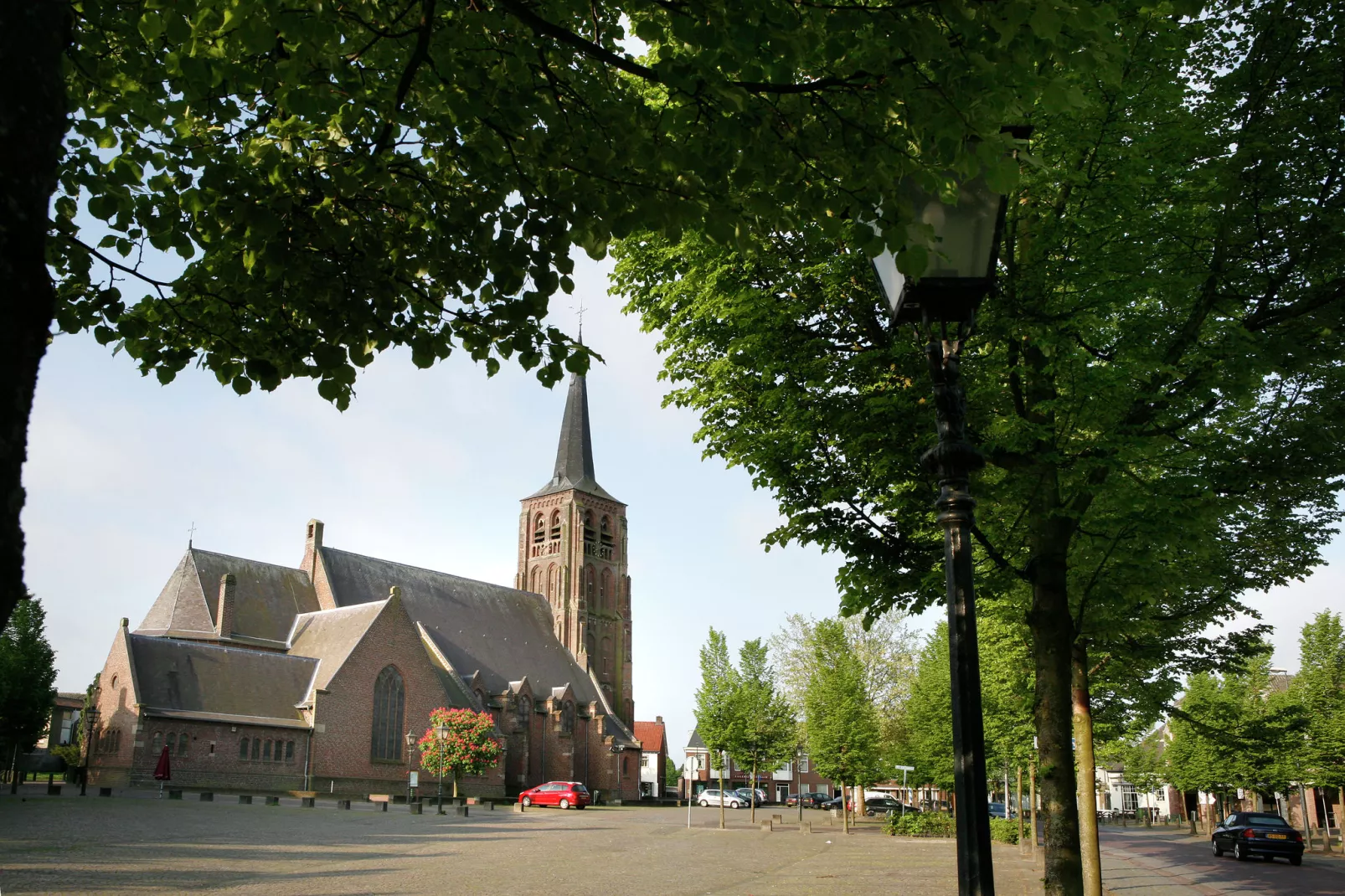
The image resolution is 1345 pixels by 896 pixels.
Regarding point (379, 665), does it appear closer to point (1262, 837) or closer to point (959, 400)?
point (1262, 837)

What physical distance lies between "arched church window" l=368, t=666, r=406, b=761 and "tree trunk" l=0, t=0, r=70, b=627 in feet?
178

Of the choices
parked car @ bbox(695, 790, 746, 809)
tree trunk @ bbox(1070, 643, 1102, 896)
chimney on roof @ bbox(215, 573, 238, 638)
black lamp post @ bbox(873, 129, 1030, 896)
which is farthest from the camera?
parked car @ bbox(695, 790, 746, 809)

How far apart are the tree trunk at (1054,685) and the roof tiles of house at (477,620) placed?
5635cm

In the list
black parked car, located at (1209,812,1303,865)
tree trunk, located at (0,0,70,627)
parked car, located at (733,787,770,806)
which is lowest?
parked car, located at (733,787,770,806)

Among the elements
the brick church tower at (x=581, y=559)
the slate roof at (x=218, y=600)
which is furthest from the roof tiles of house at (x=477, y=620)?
the slate roof at (x=218, y=600)

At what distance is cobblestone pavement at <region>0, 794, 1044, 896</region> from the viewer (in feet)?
42.7

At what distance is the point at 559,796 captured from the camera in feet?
179

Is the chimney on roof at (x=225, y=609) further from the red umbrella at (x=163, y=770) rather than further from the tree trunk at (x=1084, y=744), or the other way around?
the tree trunk at (x=1084, y=744)

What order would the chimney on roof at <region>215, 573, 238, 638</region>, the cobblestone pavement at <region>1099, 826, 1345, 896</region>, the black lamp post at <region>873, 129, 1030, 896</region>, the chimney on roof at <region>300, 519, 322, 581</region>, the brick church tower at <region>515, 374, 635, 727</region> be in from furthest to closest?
1. the brick church tower at <region>515, 374, 635, 727</region>
2. the chimney on roof at <region>300, 519, 322, 581</region>
3. the chimney on roof at <region>215, 573, 238, 638</region>
4. the cobblestone pavement at <region>1099, 826, 1345, 896</region>
5. the black lamp post at <region>873, 129, 1030, 896</region>

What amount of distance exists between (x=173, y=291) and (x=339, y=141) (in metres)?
1.67

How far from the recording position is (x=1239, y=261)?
9547 mm

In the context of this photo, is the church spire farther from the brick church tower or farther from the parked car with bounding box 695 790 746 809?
the parked car with bounding box 695 790 746 809

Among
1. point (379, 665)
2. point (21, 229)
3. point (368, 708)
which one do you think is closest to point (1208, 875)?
point (21, 229)

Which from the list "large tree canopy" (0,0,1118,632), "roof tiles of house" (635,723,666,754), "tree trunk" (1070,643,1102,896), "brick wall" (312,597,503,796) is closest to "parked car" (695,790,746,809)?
"brick wall" (312,597,503,796)
